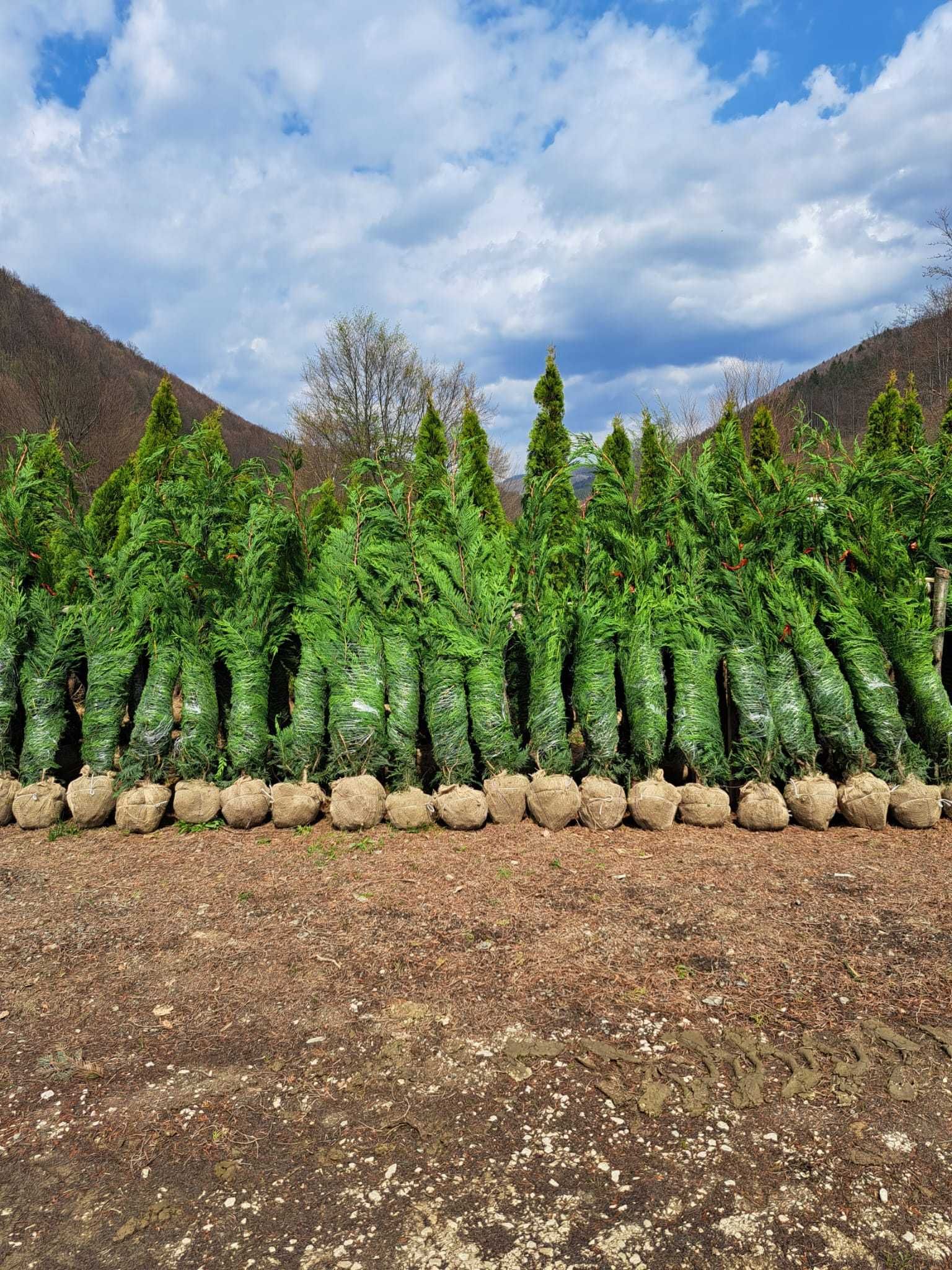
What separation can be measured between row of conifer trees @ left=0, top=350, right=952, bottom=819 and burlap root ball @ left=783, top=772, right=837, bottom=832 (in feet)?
0.46

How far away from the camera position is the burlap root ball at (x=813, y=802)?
5211mm

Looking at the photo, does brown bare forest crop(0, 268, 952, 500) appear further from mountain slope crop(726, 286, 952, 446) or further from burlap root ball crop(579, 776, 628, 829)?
burlap root ball crop(579, 776, 628, 829)

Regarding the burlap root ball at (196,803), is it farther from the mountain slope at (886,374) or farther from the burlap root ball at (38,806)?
the mountain slope at (886,374)

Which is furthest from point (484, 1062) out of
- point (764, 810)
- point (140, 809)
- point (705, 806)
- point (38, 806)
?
point (38, 806)

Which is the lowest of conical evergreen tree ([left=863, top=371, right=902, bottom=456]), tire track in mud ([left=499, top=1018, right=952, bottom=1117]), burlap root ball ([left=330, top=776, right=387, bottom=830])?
tire track in mud ([left=499, top=1018, right=952, bottom=1117])

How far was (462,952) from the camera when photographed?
12.4 ft

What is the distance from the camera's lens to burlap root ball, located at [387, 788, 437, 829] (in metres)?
5.43

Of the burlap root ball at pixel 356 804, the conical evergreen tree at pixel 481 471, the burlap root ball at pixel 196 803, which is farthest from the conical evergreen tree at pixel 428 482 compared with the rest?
the conical evergreen tree at pixel 481 471

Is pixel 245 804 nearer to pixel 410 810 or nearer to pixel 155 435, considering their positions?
pixel 410 810

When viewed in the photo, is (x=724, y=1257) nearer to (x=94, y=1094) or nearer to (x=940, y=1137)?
(x=940, y=1137)

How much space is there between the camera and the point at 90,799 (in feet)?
18.5

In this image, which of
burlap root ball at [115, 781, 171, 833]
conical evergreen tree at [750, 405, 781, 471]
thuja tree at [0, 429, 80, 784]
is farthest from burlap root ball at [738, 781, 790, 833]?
conical evergreen tree at [750, 405, 781, 471]

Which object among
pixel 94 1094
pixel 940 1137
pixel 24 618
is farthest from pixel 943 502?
pixel 24 618

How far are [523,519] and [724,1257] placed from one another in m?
4.72
